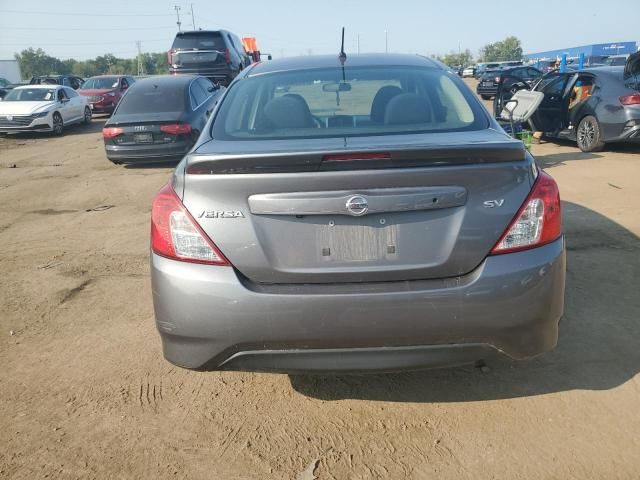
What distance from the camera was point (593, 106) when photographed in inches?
366

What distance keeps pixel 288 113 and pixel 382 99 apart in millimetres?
579

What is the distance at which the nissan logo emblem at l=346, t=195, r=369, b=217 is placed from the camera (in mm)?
2086

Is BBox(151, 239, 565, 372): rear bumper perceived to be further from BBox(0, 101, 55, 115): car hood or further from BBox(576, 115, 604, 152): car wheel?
BBox(0, 101, 55, 115): car hood

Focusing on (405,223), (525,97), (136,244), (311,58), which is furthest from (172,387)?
(525,97)

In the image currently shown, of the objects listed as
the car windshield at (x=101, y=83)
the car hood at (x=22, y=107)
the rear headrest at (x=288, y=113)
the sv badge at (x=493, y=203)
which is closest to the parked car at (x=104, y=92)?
the car windshield at (x=101, y=83)

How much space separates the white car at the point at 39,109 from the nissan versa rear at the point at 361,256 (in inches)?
595

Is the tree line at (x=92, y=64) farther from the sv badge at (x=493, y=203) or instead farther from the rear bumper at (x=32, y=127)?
the sv badge at (x=493, y=203)

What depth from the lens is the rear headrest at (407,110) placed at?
2.79 metres

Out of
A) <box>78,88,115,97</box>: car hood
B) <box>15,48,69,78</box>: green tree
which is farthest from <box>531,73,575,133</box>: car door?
<box>15,48,69,78</box>: green tree

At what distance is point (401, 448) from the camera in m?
2.36

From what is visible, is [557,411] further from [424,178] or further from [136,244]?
[136,244]

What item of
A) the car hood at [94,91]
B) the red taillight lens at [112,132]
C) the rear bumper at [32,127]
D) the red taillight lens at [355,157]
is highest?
the red taillight lens at [355,157]

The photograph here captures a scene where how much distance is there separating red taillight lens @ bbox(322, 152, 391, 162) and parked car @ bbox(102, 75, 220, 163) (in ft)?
25.3

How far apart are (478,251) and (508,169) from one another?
36cm
